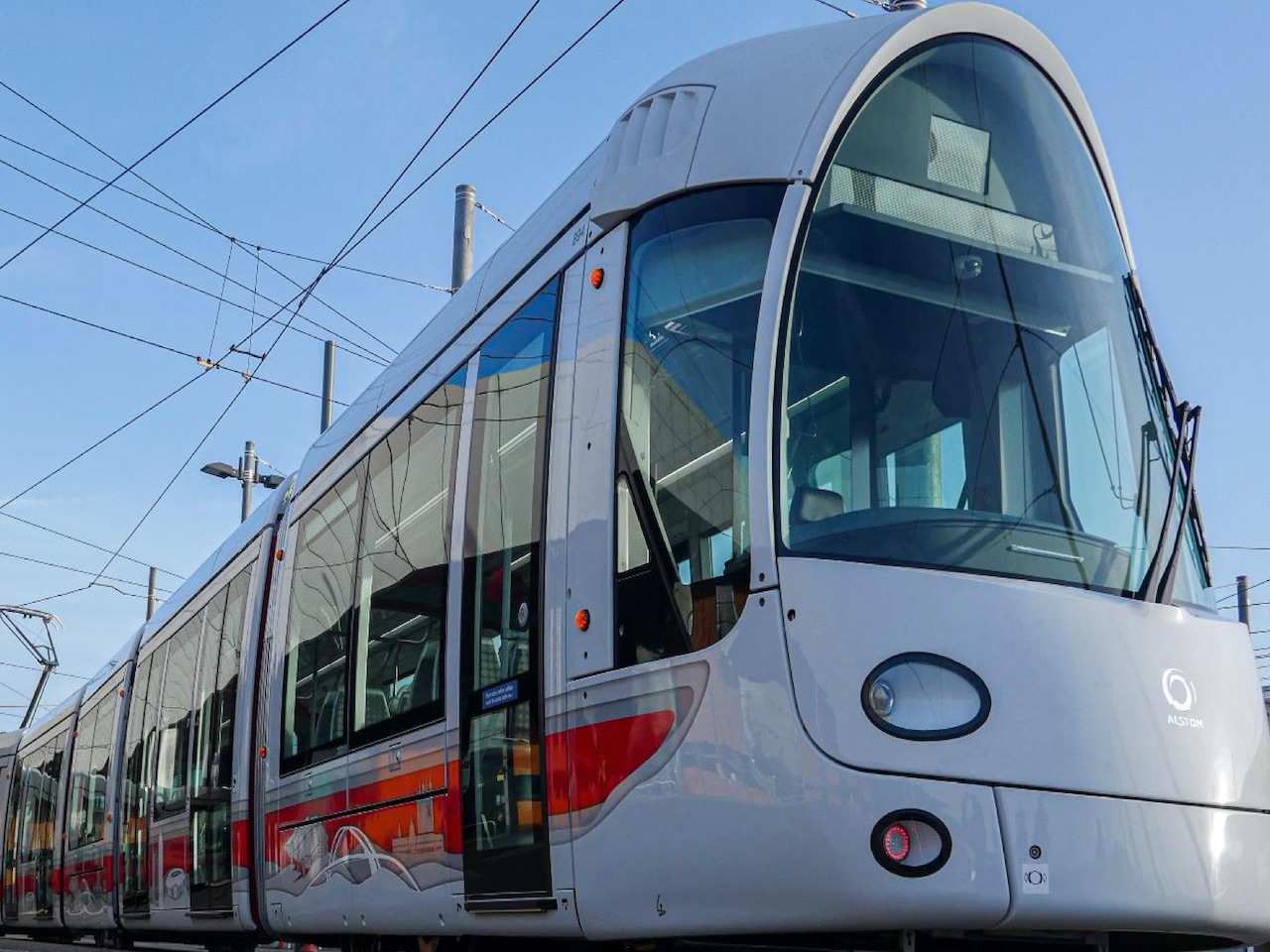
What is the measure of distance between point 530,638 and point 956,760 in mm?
1638

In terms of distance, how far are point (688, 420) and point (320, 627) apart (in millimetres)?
3716

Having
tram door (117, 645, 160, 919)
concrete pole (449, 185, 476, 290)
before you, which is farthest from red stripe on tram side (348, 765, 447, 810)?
concrete pole (449, 185, 476, 290)

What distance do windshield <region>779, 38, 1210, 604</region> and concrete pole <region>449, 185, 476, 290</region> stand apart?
9407 millimetres

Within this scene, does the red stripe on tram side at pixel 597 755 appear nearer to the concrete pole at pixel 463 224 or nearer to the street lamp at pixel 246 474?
the concrete pole at pixel 463 224

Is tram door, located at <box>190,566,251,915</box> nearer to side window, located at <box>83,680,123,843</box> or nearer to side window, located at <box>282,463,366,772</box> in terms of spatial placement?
side window, located at <box>282,463,366,772</box>

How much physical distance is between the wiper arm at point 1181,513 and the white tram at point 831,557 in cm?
2

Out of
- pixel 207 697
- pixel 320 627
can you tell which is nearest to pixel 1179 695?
pixel 320 627

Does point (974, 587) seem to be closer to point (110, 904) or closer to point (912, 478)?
point (912, 478)

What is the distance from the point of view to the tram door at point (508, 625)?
502cm

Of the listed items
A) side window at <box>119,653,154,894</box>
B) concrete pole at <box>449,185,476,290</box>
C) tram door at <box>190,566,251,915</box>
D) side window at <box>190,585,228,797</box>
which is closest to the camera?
tram door at <box>190,566,251,915</box>

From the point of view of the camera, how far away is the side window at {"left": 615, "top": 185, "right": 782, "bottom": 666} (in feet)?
14.3

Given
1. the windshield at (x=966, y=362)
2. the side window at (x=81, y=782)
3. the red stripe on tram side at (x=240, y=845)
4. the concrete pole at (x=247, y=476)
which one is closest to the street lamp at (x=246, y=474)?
the concrete pole at (x=247, y=476)

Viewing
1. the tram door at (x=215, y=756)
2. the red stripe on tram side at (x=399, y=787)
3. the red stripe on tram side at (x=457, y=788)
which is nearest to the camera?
the red stripe on tram side at (x=457, y=788)

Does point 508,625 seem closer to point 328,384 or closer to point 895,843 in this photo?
point 895,843
